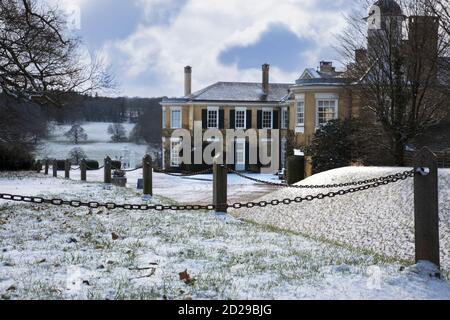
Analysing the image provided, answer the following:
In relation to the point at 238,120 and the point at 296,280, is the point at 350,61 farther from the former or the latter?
the point at 238,120

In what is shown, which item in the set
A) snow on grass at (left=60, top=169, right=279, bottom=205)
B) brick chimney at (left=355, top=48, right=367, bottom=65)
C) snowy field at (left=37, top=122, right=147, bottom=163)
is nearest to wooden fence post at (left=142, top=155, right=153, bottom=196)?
snow on grass at (left=60, top=169, right=279, bottom=205)

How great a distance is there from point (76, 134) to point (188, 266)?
11824 centimetres

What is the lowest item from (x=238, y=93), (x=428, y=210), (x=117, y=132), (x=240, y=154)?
(x=240, y=154)

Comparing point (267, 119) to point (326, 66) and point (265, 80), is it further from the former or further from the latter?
point (326, 66)

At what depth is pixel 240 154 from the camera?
44.3m

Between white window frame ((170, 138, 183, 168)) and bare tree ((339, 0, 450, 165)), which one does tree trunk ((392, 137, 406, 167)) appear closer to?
bare tree ((339, 0, 450, 165))

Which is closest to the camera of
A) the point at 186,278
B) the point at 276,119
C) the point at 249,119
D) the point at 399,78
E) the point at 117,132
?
the point at 186,278

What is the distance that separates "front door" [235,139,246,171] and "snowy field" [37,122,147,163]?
145ft

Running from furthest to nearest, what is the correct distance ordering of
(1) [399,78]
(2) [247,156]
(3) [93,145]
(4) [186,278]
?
1. (3) [93,145]
2. (2) [247,156]
3. (1) [399,78]
4. (4) [186,278]

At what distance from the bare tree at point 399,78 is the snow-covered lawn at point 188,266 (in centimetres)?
1303

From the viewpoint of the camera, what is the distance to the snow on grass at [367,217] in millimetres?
9273

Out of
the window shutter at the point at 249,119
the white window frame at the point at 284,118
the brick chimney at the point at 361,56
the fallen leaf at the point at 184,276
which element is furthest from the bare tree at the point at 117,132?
the fallen leaf at the point at 184,276

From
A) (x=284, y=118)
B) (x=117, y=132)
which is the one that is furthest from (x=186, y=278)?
(x=117, y=132)
